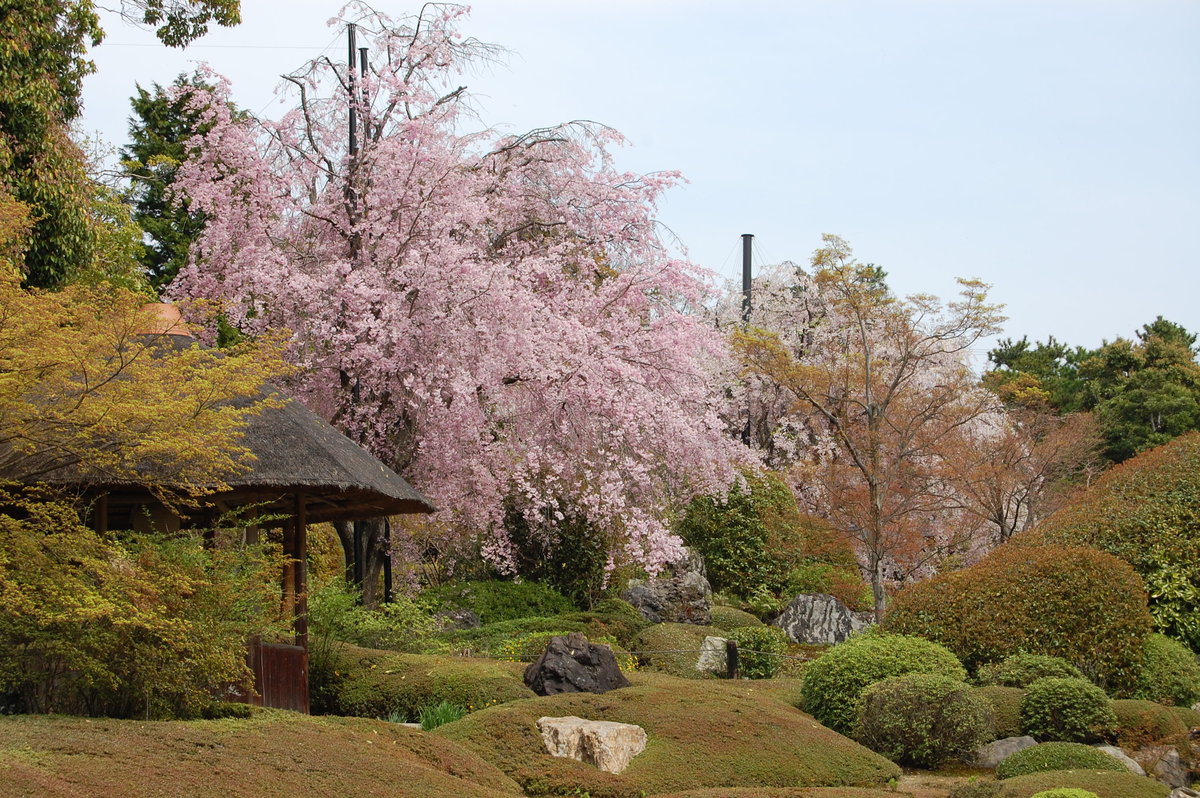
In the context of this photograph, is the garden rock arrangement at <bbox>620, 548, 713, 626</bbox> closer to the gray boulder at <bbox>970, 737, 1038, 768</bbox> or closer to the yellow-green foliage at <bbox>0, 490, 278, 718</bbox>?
the gray boulder at <bbox>970, 737, 1038, 768</bbox>

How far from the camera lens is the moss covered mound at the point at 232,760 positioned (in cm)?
566

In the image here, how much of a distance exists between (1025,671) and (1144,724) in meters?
1.44

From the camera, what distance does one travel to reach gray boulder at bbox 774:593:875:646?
66.6 feet

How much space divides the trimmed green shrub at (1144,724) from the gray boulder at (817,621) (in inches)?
332

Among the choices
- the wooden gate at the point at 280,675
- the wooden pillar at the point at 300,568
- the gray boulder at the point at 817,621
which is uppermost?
the wooden pillar at the point at 300,568

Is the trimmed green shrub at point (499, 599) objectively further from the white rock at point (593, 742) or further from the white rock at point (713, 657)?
the white rock at point (593, 742)

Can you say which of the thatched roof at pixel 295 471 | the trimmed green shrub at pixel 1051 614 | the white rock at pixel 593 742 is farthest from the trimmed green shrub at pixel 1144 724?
the thatched roof at pixel 295 471

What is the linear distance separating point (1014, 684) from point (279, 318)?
9.78 m

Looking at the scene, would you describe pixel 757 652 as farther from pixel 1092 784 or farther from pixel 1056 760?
pixel 1092 784

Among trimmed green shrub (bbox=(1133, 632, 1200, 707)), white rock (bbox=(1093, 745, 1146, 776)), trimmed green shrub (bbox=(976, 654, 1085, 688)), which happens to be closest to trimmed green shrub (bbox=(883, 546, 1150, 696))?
trimmed green shrub (bbox=(1133, 632, 1200, 707))

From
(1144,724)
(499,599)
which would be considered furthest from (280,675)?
(1144,724)

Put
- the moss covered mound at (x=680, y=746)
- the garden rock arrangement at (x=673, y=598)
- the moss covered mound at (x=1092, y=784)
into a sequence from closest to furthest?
the moss covered mound at (x=1092, y=784)
the moss covered mound at (x=680, y=746)
the garden rock arrangement at (x=673, y=598)

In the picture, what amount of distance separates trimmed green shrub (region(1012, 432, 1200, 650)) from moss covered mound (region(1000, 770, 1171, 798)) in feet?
20.7

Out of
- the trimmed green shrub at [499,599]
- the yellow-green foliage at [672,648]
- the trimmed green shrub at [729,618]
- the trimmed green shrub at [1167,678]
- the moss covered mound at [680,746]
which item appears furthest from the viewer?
the trimmed green shrub at [729,618]
